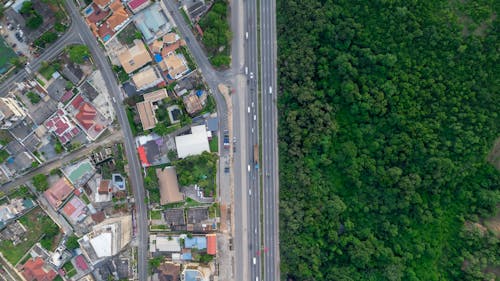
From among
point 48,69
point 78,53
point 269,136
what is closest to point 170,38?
point 78,53

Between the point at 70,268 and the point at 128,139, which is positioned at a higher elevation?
the point at 128,139

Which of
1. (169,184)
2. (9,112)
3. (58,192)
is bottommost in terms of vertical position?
(169,184)

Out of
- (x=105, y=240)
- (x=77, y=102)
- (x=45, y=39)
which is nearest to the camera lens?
(x=105, y=240)

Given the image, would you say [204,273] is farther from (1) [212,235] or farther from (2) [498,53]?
(2) [498,53]

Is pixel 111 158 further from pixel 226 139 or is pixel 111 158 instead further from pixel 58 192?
pixel 226 139

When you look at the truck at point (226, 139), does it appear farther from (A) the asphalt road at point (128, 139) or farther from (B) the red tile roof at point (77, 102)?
(B) the red tile roof at point (77, 102)
